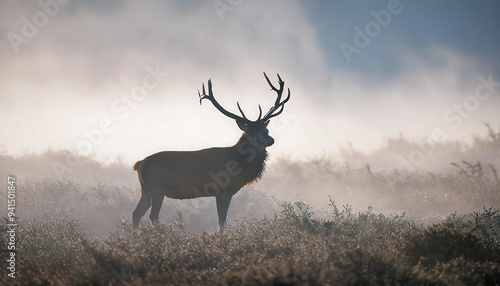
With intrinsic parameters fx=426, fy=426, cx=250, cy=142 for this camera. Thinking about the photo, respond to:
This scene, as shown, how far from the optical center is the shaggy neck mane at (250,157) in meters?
10.4

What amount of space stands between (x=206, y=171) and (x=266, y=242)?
3970 millimetres

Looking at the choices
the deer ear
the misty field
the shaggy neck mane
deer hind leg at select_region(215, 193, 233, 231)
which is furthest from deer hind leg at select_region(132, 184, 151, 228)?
the deer ear

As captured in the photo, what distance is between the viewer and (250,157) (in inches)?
416

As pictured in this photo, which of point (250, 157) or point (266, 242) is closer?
point (266, 242)

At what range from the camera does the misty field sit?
475cm

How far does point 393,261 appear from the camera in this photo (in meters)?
5.02

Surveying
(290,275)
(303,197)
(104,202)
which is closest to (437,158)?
(303,197)

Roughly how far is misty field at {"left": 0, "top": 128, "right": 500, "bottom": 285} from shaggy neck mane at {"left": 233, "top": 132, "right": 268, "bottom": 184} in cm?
119

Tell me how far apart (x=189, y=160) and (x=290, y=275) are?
616 centimetres

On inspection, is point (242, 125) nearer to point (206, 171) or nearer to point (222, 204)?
point (206, 171)

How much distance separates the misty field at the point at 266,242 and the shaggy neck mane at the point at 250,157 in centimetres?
119

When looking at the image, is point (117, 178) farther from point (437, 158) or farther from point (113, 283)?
point (437, 158)

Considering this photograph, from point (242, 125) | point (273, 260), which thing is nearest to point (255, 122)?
point (242, 125)

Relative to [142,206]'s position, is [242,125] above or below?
above
